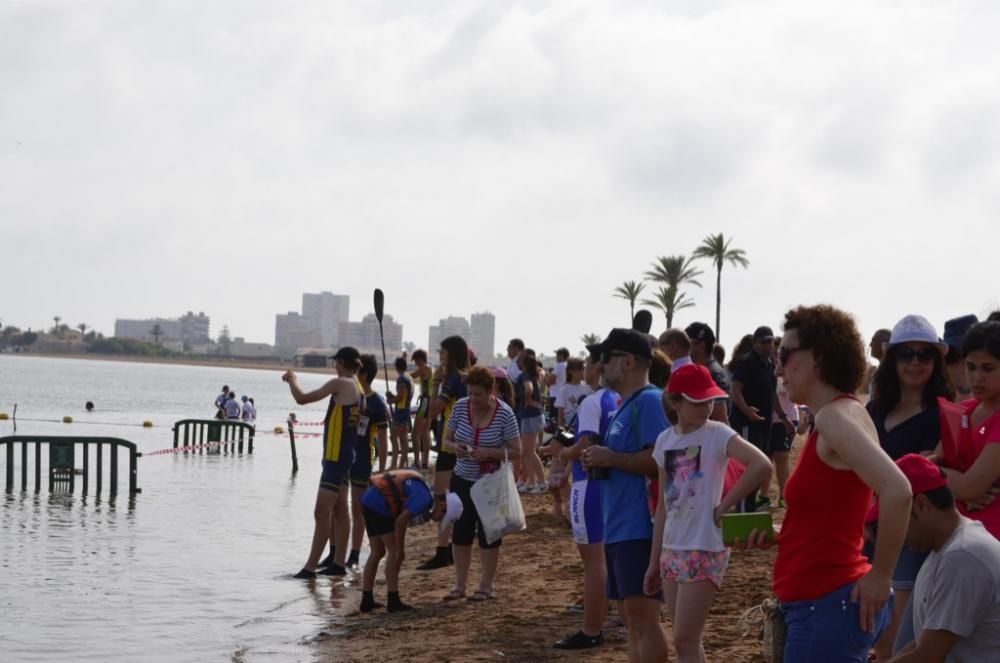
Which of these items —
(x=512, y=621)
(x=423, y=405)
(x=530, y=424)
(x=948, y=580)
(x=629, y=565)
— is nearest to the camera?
(x=948, y=580)

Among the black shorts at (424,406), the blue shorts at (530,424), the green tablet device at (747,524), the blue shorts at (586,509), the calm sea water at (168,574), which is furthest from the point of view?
the black shorts at (424,406)

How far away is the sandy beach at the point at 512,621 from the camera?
8.02 m

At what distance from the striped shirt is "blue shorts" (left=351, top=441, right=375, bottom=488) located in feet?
7.30

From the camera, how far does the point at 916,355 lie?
538cm

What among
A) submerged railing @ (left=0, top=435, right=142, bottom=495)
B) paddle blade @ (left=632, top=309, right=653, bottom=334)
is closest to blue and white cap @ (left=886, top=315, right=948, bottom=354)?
paddle blade @ (left=632, top=309, right=653, bottom=334)

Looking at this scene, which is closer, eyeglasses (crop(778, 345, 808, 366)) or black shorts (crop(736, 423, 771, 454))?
eyeglasses (crop(778, 345, 808, 366))

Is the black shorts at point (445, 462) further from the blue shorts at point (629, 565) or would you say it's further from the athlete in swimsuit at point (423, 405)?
the athlete in swimsuit at point (423, 405)

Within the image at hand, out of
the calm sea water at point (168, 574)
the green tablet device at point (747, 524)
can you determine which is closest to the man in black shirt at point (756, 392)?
the calm sea water at point (168, 574)

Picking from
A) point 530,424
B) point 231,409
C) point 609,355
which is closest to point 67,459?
point 530,424

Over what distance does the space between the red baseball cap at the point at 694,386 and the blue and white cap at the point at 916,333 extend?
810 millimetres

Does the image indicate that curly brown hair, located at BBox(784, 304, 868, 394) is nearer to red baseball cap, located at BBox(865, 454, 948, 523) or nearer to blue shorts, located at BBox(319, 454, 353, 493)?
red baseball cap, located at BBox(865, 454, 948, 523)

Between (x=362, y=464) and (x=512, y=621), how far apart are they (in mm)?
3200

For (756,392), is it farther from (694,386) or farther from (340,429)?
(694,386)

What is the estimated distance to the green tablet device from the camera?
14.4 ft
